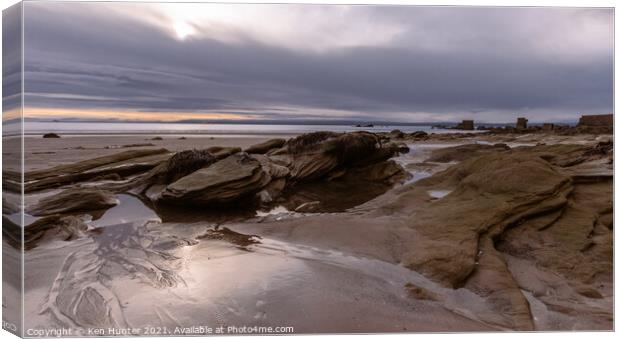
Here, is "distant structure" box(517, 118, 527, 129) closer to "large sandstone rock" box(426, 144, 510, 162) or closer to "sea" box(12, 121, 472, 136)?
"large sandstone rock" box(426, 144, 510, 162)

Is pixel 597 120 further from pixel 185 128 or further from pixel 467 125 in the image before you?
pixel 185 128

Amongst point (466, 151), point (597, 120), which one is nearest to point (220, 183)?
point (466, 151)

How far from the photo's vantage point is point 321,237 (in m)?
4.98

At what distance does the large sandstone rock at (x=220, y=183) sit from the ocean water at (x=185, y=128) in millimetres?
991

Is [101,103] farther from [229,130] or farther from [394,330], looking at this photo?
[394,330]

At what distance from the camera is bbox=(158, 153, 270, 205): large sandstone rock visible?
5.59m

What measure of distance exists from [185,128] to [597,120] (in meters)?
5.02

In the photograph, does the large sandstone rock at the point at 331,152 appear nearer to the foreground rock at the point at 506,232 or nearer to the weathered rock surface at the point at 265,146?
the weathered rock surface at the point at 265,146

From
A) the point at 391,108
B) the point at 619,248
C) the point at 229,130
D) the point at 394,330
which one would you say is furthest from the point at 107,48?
the point at 619,248

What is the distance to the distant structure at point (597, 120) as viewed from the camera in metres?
4.82

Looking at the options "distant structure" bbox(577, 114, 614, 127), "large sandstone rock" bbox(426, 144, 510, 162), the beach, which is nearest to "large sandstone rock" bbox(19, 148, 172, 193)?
the beach

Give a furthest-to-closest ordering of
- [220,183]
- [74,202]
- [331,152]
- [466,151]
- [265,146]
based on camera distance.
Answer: [331,152]
[220,183]
[265,146]
[466,151]
[74,202]

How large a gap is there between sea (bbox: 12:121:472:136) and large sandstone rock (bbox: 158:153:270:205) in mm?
976

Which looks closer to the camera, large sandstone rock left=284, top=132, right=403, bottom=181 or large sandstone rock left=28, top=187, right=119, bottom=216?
large sandstone rock left=28, top=187, right=119, bottom=216
